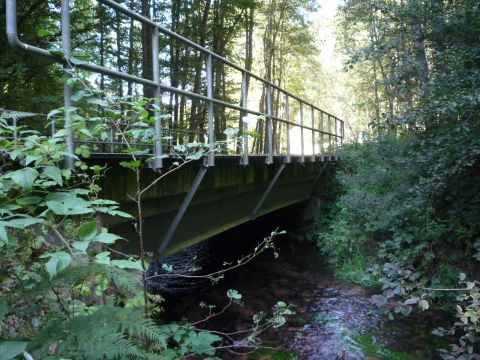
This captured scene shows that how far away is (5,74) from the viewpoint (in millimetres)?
7000

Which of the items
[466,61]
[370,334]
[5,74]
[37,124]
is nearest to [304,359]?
[370,334]

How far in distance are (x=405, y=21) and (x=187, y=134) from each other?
4963mm

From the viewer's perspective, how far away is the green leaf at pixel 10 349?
3.64ft

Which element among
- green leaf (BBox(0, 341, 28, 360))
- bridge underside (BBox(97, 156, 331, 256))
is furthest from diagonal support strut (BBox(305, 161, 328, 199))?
green leaf (BBox(0, 341, 28, 360))

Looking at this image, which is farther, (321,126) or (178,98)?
(321,126)

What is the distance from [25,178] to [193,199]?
13.1 feet

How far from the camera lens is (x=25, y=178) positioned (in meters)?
1.35

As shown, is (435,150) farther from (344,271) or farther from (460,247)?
(344,271)

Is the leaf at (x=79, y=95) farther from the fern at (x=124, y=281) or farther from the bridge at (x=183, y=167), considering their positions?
the fern at (x=124, y=281)

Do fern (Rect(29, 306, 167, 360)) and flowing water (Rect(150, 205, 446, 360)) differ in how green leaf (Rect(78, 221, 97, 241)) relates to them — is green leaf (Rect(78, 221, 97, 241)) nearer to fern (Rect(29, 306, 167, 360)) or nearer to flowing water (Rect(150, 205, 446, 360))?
fern (Rect(29, 306, 167, 360))

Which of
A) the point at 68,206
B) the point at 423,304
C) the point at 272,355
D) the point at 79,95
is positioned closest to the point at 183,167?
the point at 79,95

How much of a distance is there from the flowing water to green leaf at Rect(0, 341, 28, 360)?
2.89 m

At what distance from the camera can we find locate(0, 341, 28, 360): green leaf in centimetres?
111

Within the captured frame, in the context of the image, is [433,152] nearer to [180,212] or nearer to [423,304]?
[180,212]
